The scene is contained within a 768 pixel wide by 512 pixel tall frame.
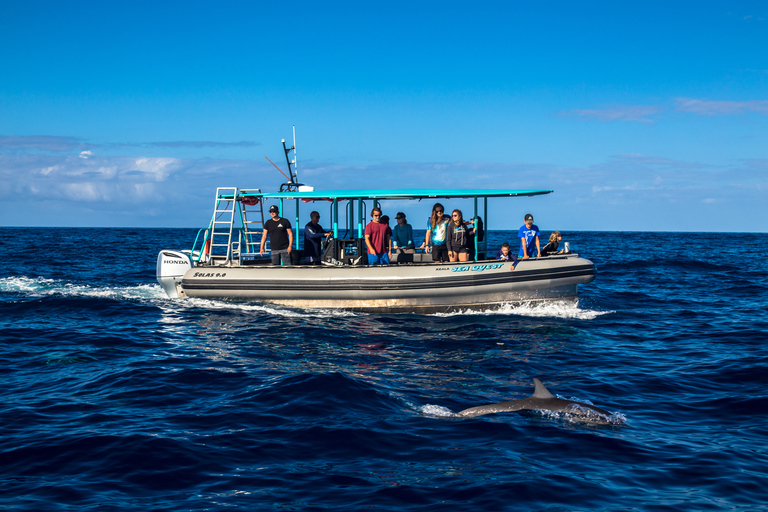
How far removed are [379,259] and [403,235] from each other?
3.67 ft

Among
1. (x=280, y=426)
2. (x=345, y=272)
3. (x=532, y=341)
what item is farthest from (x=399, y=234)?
(x=280, y=426)

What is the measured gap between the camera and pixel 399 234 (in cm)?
1532

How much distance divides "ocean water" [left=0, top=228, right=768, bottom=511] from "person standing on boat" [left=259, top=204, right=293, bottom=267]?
1.57 m

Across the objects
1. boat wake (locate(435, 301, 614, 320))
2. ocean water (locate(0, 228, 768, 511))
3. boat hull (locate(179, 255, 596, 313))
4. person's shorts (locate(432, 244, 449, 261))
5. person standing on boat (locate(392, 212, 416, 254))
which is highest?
person standing on boat (locate(392, 212, 416, 254))

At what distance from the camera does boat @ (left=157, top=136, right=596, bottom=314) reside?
1374 cm

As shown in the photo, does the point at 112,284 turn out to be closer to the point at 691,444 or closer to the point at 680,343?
the point at 680,343

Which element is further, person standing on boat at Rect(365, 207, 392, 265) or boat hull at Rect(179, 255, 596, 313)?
person standing on boat at Rect(365, 207, 392, 265)

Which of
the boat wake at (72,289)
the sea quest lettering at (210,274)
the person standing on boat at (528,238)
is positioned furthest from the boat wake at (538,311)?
the boat wake at (72,289)

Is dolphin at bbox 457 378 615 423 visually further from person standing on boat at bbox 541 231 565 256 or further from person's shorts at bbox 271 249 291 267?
person's shorts at bbox 271 249 291 267

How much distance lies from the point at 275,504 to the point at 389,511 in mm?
968

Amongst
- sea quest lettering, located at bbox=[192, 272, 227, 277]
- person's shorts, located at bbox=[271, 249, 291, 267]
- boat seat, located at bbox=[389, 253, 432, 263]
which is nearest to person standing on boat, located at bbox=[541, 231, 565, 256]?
boat seat, located at bbox=[389, 253, 432, 263]

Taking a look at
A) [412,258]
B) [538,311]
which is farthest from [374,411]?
[412,258]

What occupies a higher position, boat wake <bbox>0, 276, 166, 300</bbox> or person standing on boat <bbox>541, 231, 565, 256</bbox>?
person standing on boat <bbox>541, 231, 565, 256</bbox>

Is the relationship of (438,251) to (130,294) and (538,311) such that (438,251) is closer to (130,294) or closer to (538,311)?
(538,311)
